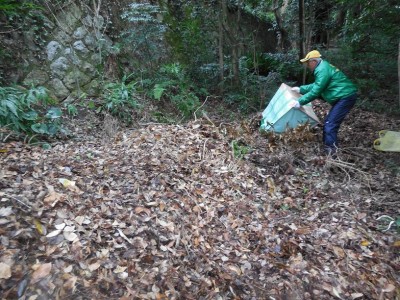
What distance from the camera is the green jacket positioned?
5.04 m

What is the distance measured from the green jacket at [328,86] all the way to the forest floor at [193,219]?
636 mm

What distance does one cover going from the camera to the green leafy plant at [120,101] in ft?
19.2

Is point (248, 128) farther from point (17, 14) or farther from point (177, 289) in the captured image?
point (17, 14)

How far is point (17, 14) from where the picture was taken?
543 centimetres

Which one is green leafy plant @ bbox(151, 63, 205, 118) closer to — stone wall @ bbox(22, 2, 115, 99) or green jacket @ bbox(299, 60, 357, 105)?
stone wall @ bbox(22, 2, 115, 99)

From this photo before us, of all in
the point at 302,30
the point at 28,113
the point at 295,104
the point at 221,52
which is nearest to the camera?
the point at 28,113

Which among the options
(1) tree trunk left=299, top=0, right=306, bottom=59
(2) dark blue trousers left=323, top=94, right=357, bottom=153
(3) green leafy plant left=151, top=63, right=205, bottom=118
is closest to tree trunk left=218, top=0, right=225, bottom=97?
(3) green leafy plant left=151, top=63, right=205, bottom=118

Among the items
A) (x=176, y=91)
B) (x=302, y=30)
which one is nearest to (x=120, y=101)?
(x=176, y=91)

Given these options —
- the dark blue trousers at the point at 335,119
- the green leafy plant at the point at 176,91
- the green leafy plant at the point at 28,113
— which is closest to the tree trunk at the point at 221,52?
the green leafy plant at the point at 176,91

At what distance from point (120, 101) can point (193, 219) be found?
3356mm

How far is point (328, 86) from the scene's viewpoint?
520 centimetres

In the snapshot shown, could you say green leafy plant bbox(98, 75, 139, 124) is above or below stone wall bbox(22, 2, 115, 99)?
below

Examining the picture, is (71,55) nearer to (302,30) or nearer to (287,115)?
(287,115)

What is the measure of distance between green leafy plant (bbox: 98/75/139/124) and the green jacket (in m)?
3.16
